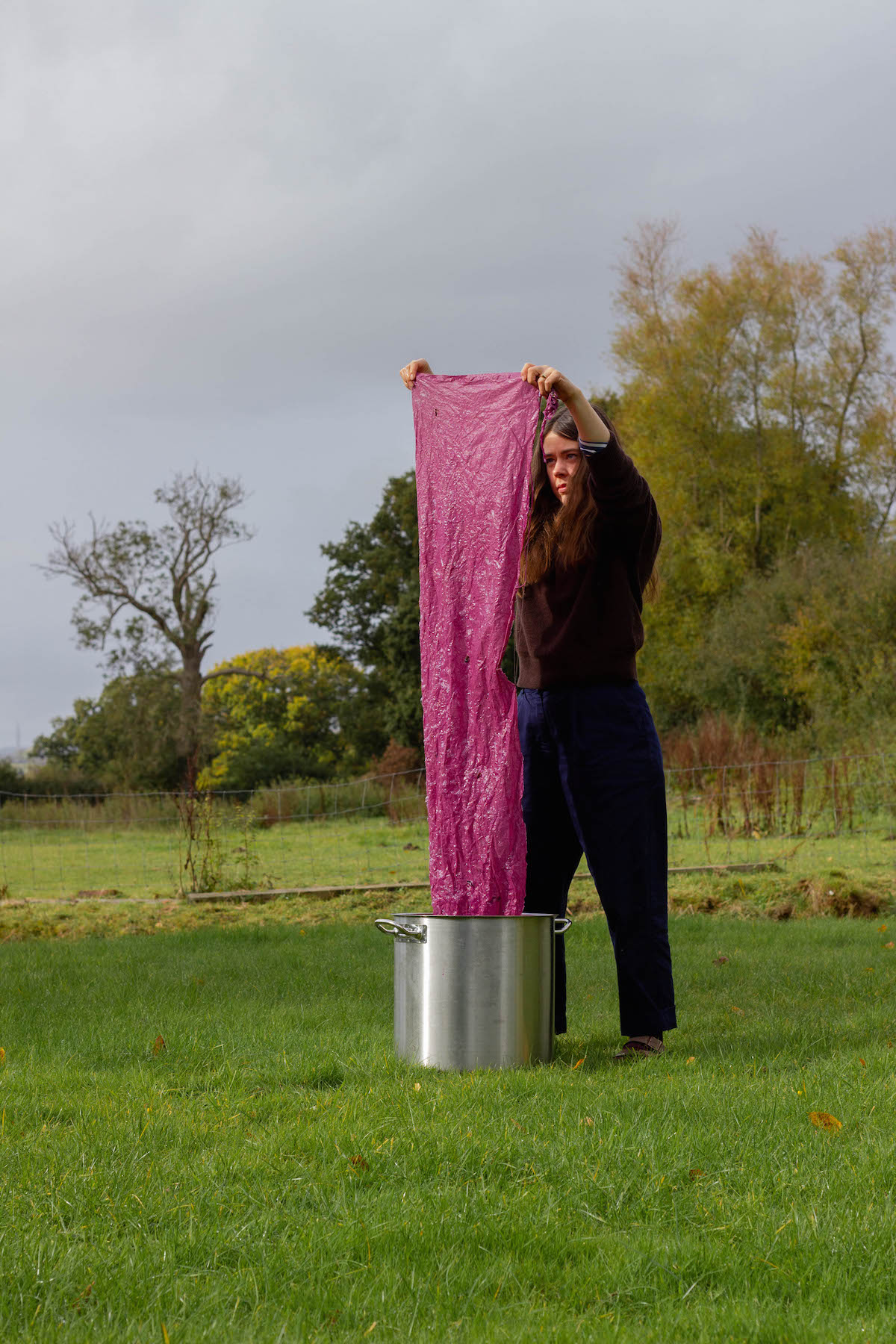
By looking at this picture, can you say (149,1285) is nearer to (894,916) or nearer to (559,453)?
(559,453)

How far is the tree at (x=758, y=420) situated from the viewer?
73.2 ft

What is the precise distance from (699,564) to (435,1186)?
836 inches

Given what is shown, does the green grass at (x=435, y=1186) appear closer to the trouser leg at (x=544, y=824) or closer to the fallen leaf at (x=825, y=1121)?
the fallen leaf at (x=825, y=1121)

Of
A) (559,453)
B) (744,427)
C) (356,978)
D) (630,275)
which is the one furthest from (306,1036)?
(630,275)

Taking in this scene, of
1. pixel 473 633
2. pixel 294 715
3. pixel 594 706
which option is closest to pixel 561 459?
pixel 473 633

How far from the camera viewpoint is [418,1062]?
3.20 metres

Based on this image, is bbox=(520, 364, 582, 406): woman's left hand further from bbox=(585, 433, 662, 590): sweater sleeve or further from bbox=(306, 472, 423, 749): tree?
bbox=(306, 472, 423, 749): tree

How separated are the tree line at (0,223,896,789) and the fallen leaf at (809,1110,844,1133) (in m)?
14.0

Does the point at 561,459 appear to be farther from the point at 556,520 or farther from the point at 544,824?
the point at 544,824

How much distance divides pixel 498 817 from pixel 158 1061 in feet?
3.95

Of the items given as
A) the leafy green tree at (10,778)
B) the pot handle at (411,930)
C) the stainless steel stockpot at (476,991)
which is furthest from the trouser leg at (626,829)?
the leafy green tree at (10,778)

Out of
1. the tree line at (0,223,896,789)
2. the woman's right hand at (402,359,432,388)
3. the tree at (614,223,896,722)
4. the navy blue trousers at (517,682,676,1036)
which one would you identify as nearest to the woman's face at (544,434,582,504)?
the woman's right hand at (402,359,432,388)

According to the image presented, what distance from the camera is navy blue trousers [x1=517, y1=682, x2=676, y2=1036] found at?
3414mm

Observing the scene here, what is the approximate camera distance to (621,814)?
11.2 ft
